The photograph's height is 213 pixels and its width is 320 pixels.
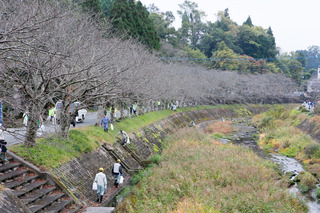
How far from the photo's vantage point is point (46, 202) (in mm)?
12672

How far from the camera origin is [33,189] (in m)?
13.0

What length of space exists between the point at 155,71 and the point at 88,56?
1748cm

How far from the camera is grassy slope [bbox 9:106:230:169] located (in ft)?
48.5

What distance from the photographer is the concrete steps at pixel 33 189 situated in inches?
479

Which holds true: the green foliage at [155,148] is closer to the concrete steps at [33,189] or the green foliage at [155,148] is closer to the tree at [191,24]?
the concrete steps at [33,189]

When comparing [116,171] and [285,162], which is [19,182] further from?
[285,162]

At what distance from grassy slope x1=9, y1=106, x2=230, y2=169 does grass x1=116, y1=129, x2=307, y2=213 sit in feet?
12.0

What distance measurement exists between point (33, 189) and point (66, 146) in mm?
3102

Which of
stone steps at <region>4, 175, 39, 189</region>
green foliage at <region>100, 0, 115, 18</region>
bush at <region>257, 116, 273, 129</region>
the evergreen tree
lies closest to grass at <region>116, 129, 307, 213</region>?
stone steps at <region>4, 175, 39, 189</region>

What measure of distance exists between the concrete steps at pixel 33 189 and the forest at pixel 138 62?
1687mm

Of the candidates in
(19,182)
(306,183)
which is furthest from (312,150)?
(19,182)

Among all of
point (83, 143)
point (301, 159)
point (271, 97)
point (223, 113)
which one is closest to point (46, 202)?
point (83, 143)

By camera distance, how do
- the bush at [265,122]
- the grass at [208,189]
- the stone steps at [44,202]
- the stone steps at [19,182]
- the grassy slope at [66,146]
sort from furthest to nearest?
the bush at [265,122] → the grassy slope at [66,146] → the grass at [208,189] → the stone steps at [19,182] → the stone steps at [44,202]

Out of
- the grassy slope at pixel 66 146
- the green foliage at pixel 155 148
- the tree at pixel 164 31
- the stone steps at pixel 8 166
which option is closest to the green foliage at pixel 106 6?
the tree at pixel 164 31
